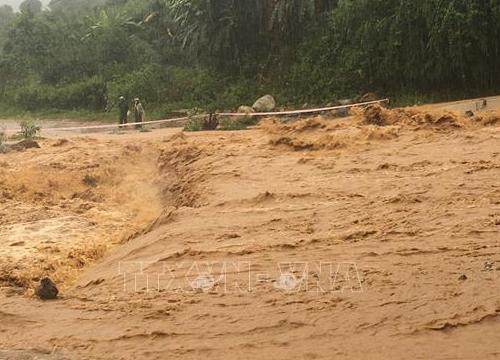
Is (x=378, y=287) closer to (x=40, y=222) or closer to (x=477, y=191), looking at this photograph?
(x=477, y=191)

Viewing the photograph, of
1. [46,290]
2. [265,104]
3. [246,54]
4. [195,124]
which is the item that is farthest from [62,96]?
[46,290]

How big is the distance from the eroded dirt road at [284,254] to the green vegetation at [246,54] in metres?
7.38

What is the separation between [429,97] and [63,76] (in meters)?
18.7

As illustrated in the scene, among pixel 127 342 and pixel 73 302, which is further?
pixel 73 302

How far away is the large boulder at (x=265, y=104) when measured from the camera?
19.6 meters

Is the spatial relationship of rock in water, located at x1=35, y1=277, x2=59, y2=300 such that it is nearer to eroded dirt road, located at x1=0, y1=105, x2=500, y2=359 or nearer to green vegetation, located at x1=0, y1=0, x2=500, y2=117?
eroded dirt road, located at x1=0, y1=105, x2=500, y2=359

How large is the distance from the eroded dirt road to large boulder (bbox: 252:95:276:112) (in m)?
9.46

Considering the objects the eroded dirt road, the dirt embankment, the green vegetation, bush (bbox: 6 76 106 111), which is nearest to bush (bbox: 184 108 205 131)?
the dirt embankment

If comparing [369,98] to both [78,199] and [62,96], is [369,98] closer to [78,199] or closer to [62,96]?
[78,199]

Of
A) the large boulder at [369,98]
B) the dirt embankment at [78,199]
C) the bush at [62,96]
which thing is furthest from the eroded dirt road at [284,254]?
the bush at [62,96]

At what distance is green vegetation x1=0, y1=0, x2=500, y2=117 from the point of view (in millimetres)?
16547

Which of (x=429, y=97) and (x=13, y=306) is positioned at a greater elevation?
(x=429, y=97)

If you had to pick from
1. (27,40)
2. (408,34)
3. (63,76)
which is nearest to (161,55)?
(63,76)

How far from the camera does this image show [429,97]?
1700 centimetres
